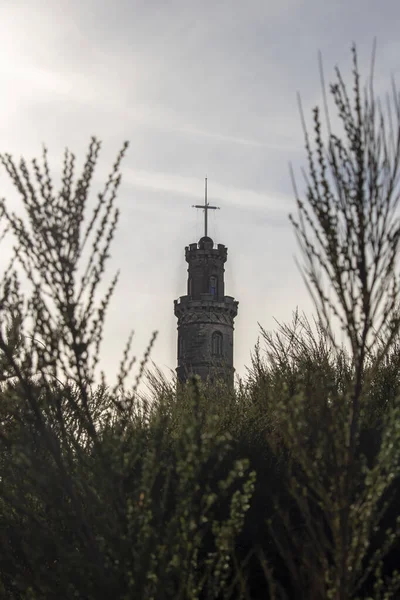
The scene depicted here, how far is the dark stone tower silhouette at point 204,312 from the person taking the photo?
51375 mm

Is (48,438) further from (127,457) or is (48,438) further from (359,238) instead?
(359,238)

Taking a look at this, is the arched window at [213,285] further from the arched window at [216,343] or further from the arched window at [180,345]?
the arched window at [180,345]

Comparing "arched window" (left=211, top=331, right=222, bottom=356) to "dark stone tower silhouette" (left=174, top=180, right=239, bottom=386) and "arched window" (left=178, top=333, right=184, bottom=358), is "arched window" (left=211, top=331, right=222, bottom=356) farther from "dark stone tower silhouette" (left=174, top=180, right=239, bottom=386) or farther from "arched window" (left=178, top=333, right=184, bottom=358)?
"arched window" (left=178, top=333, right=184, bottom=358)

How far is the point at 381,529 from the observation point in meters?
8.43

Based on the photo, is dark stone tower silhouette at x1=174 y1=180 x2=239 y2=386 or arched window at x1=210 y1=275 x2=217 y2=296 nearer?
dark stone tower silhouette at x1=174 y1=180 x2=239 y2=386

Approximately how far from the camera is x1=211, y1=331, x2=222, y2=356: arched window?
51.6 meters

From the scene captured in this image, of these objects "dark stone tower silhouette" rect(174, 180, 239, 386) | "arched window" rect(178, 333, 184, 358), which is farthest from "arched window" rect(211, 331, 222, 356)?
"arched window" rect(178, 333, 184, 358)

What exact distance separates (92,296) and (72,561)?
1.95 meters

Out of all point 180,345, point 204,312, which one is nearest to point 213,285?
point 204,312

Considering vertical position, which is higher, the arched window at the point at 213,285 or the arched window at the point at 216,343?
the arched window at the point at 213,285

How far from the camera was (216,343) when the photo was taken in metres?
52.2

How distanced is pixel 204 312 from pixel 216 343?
240 cm

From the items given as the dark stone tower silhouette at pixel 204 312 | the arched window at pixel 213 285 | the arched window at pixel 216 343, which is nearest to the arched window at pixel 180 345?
the dark stone tower silhouette at pixel 204 312

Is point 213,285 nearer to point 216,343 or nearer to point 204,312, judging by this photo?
point 204,312
